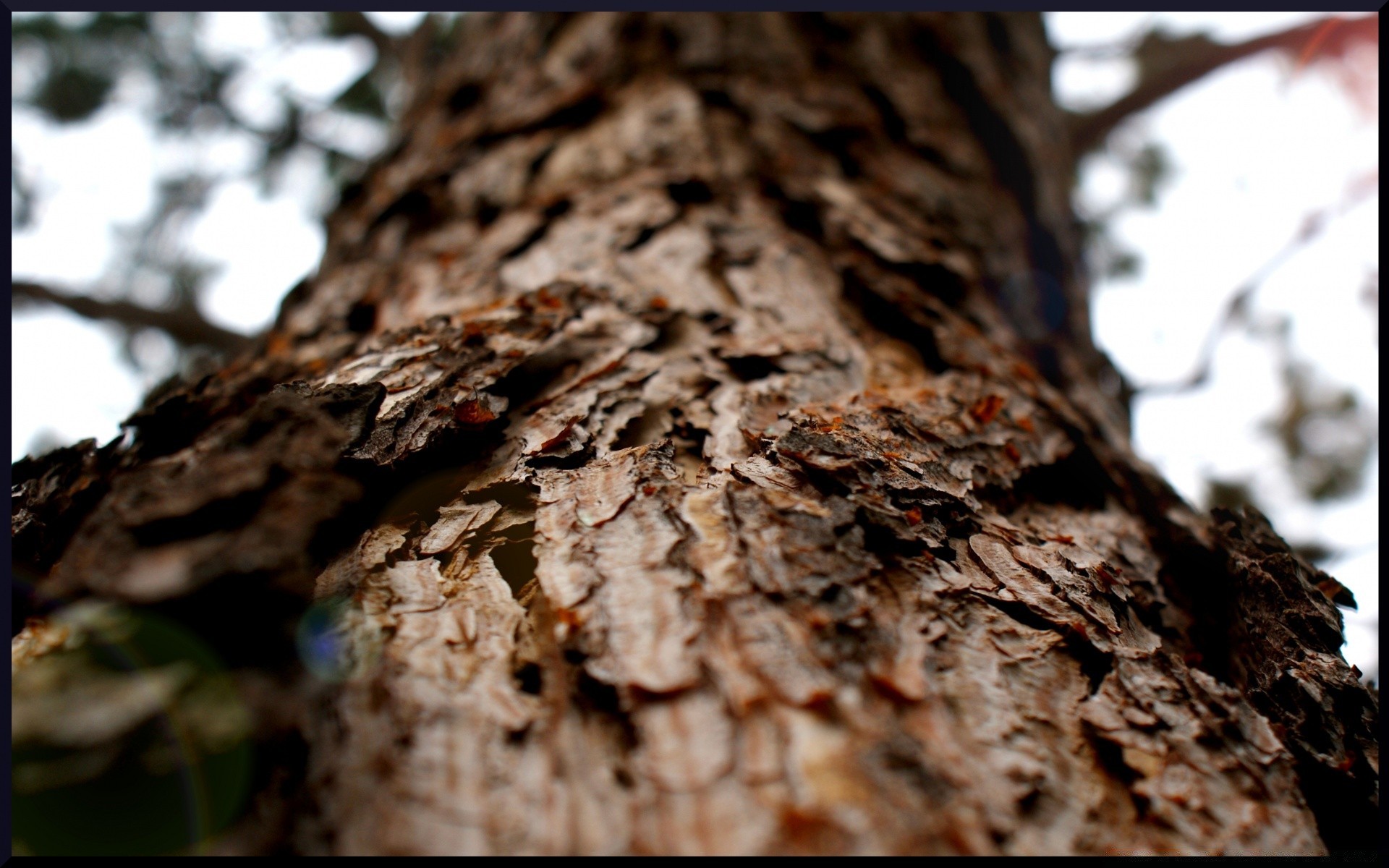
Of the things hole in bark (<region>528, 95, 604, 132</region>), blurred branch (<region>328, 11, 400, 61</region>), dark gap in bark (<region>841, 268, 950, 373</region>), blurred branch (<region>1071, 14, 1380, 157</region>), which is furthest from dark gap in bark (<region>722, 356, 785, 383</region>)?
blurred branch (<region>328, 11, 400, 61</region>)

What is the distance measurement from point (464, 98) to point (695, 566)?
140 centimetres

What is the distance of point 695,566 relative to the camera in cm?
58

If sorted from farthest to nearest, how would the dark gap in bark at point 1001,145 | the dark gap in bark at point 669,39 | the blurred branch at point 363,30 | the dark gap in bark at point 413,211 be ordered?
the blurred branch at point 363,30 < the dark gap in bark at point 1001,145 < the dark gap in bark at point 669,39 < the dark gap in bark at point 413,211

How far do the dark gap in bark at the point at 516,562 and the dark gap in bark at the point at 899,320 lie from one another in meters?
0.61

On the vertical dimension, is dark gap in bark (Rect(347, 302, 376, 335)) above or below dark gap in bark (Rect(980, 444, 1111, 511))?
above

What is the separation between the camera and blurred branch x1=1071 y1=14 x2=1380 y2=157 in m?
2.38

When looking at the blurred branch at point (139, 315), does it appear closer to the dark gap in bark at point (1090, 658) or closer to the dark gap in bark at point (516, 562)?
the dark gap in bark at point (516, 562)

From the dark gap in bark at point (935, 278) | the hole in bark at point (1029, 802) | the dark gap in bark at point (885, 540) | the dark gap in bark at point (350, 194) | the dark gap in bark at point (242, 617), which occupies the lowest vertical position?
the hole in bark at point (1029, 802)

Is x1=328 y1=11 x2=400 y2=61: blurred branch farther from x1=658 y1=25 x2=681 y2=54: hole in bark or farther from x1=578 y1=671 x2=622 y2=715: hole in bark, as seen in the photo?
x1=578 y1=671 x2=622 y2=715: hole in bark

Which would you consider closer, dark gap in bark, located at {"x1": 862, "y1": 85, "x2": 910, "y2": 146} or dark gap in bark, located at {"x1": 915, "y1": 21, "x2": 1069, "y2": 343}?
dark gap in bark, located at {"x1": 862, "y1": 85, "x2": 910, "y2": 146}

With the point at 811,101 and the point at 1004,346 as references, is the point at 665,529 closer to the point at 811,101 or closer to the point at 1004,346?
the point at 1004,346

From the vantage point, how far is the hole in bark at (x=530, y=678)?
1.76ft

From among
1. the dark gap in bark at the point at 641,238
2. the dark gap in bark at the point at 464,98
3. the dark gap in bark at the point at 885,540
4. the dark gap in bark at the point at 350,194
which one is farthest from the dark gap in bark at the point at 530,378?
the dark gap in bark at the point at 464,98

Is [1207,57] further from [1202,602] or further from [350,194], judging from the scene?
[350,194]
